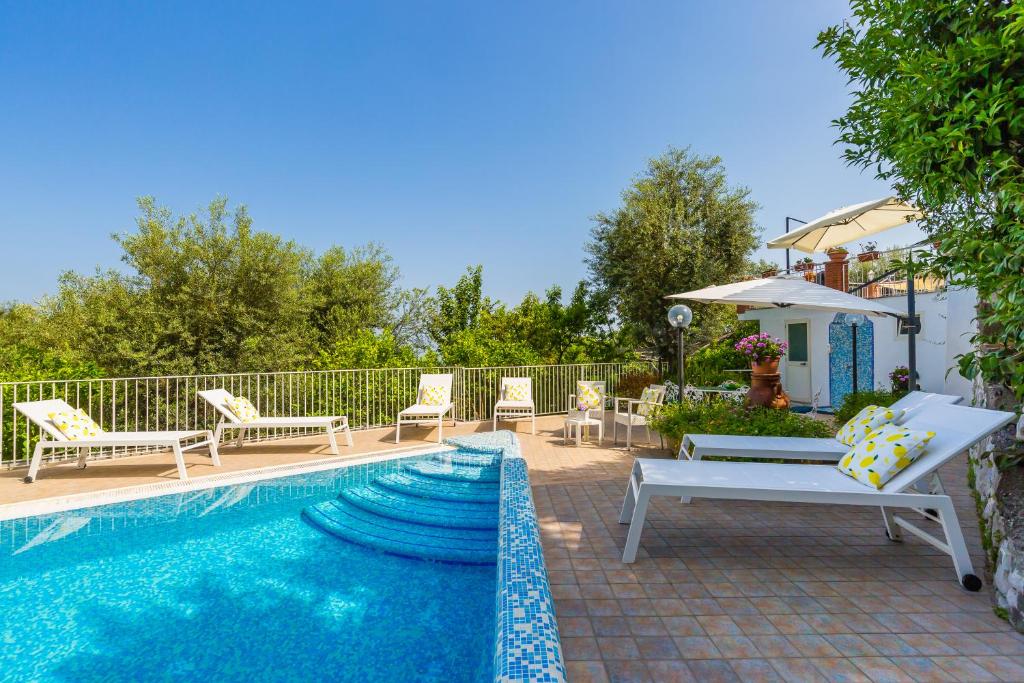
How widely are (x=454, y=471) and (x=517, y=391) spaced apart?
3663 mm

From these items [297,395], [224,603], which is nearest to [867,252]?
[297,395]

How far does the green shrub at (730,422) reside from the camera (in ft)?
17.8

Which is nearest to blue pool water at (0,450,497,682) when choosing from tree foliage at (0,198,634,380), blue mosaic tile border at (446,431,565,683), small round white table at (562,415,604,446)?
blue mosaic tile border at (446,431,565,683)

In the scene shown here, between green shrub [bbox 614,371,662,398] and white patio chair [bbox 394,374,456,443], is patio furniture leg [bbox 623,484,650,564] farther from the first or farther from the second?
green shrub [bbox 614,371,662,398]

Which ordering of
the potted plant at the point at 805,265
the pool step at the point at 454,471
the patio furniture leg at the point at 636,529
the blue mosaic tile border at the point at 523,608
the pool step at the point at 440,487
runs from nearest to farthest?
the blue mosaic tile border at the point at 523,608, the patio furniture leg at the point at 636,529, the pool step at the point at 440,487, the pool step at the point at 454,471, the potted plant at the point at 805,265

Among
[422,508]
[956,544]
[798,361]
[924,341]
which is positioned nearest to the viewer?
[956,544]

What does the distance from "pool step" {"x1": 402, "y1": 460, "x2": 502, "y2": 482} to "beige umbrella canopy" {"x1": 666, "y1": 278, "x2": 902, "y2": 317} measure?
12.8 ft

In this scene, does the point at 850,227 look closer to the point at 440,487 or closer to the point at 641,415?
the point at 641,415

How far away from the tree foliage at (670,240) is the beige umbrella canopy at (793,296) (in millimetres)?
5836

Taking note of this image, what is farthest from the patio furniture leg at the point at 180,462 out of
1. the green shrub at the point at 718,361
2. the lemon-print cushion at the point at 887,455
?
the green shrub at the point at 718,361

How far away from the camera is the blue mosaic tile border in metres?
1.79

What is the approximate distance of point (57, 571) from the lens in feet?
12.4

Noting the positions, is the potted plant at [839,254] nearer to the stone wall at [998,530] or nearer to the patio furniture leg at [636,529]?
the stone wall at [998,530]

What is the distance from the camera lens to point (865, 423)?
419 centimetres
